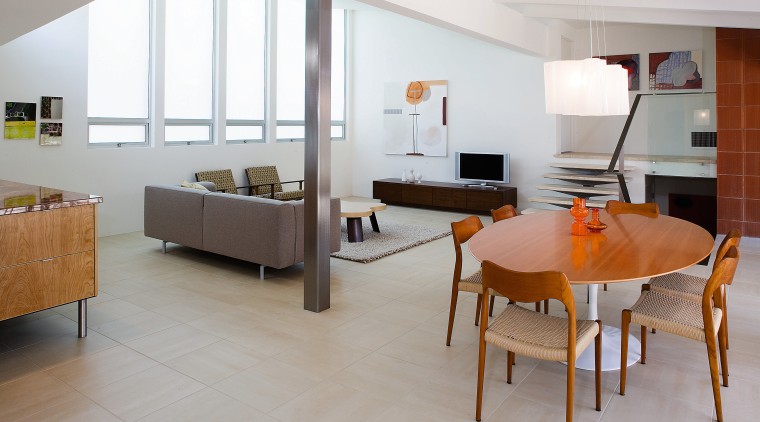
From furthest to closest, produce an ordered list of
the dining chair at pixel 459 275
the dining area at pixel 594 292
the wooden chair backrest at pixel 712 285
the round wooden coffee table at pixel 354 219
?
the round wooden coffee table at pixel 354 219 → the dining chair at pixel 459 275 → the wooden chair backrest at pixel 712 285 → the dining area at pixel 594 292

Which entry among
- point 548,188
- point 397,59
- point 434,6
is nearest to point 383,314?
point 434,6

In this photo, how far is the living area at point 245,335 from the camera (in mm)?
3018

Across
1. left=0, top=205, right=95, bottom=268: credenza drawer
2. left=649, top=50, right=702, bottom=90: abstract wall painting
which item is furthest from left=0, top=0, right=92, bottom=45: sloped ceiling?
left=649, top=50, right=702, bottom=90: abstract wall painting

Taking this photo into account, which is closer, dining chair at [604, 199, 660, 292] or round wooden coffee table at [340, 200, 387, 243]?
dining chair at [604, 199, 660, 292]

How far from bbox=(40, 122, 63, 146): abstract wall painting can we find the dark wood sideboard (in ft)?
17.2

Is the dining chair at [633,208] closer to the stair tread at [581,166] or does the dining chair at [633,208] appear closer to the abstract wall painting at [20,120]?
the stair tread at [581,166]

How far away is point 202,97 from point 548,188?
5470 mm

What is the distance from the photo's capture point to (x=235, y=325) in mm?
4215

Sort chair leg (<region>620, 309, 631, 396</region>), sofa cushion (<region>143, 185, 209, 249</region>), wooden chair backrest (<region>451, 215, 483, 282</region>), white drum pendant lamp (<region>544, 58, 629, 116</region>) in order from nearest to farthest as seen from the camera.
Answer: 1. chair leg (<region>620, 309, 631, 396</region>)
2. wooden chair backrest (<region>451, 215, 483, 282</region>)
3. white drum pendant lamp (<region>544, 58, 629, 116</region>)
4. sofa cushion (<region>143, 185, 209, 249</region>)

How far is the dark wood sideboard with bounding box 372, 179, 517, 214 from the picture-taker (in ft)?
30.6

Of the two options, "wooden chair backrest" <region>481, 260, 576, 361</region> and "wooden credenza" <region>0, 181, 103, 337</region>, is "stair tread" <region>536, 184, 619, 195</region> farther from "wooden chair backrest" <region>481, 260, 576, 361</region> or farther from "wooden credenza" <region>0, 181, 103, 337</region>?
"wooden credenza" <region>0, 181, 103, 337</region>

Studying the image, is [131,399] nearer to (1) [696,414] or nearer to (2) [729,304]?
(1) [696,414]

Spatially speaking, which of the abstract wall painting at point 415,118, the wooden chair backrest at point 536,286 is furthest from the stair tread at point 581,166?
the wooden chair backrest at point 536,286

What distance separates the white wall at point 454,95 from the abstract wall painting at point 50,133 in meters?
5.68
